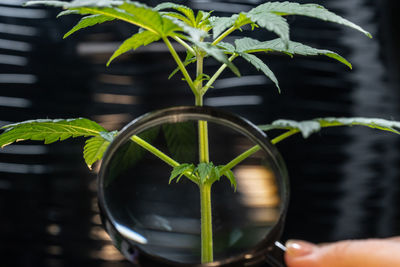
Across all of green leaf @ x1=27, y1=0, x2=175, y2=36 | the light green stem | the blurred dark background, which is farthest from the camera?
the blurred dark background

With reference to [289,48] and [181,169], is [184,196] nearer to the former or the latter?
[181,169]

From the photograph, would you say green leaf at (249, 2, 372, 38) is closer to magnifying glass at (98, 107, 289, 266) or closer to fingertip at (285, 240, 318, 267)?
magnifying glass at (98, 107, 289, 266)

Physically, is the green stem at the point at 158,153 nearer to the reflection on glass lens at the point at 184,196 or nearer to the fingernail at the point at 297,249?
the reflection on glass lens at the point at 184,196

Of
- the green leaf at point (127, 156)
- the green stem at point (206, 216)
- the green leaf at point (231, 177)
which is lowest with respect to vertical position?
the green stem at point (206, 216)

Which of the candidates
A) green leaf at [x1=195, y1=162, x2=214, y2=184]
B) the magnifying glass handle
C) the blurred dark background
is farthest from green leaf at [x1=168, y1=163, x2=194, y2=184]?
the blurred dark background

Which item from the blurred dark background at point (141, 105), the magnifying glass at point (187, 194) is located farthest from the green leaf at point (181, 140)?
the blurred dark background at point (141, 105)

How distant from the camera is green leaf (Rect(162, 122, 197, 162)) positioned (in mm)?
417

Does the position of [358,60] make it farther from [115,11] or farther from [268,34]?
[115,11]

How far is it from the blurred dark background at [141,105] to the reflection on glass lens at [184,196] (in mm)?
557

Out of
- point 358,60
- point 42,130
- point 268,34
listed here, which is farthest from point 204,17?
point 358,60

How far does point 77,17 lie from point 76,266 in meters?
0.68

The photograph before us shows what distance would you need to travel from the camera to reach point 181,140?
44cm

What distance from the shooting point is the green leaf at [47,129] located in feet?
1.36

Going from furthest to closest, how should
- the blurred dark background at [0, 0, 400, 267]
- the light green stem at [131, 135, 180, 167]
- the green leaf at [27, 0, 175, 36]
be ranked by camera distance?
1. the blurred dark background at [0, 0, 400, 267]
2. the light green stem at [131, 135, 180, 167]
3. the green leaf at [27, 0, 175, 36]
